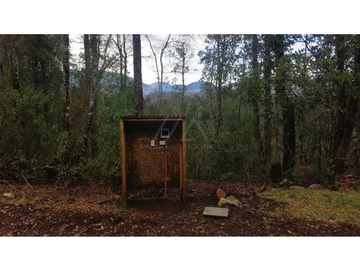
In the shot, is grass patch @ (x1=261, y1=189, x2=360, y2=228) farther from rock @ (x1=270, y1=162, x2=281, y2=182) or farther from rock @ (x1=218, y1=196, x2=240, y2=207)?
rock @ (x1=270, y1=162, x2=281, y2=182)

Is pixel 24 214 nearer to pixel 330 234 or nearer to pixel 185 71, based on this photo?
pixel 330 234

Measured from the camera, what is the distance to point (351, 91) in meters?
5.22

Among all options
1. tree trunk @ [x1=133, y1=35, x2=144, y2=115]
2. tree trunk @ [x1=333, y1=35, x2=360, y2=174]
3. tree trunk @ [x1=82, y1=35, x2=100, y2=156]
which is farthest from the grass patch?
tree trunk @ [x1=82, y1=35, x2=100, y2=156]

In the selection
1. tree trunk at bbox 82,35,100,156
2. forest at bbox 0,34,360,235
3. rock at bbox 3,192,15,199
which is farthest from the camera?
tree trunk at bbox 82,35,100,156

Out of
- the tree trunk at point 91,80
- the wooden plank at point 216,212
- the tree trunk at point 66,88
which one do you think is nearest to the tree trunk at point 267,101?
the wooden plank at point 216,212

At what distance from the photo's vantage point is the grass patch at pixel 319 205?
4046mm

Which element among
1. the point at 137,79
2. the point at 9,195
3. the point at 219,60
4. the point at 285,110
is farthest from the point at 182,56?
the point at 9,195

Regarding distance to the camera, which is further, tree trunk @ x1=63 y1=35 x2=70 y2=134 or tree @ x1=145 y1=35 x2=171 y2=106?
tree @ x1=145 y1=35 x2=171 y2=106

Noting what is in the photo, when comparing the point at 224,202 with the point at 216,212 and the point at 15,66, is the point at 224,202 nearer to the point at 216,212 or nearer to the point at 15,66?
the point at 216,212

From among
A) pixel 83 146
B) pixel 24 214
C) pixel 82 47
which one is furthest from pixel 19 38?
pixel 24 214

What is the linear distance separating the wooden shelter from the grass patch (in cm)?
198

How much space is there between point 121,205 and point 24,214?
149 centimetres

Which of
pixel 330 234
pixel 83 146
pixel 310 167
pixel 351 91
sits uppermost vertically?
pixel 351 91

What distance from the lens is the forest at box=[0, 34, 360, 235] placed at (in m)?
5.45
